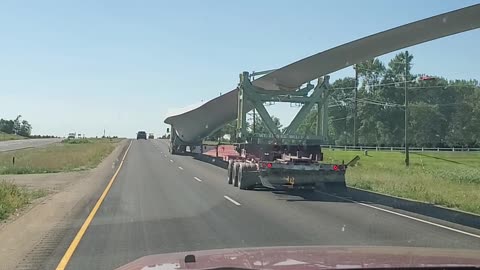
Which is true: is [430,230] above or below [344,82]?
below

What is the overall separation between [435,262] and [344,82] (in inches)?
4416

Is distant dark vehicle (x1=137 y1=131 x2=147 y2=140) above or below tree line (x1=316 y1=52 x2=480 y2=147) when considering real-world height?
below

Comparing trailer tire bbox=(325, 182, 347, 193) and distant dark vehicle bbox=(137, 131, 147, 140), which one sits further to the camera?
distant dark vehicle bbox=(137, 131, 147, 140)

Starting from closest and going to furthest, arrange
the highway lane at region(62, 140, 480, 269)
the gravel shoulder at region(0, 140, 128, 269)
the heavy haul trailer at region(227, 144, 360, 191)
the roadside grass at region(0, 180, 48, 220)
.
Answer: the gravel shoulder at region(0, 140, 128, 269) < the highway lane at region(62, 140, 480, 269) < the roadside grass at region(0, 180, 48, 220) < the heavy haul trailer at region(227, 144, 360, 191)

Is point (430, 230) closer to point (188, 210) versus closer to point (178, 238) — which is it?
point (178, 238)

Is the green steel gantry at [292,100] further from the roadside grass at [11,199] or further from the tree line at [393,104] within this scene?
the tree line at [393,104]

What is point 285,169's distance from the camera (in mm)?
20766

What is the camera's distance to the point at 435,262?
3996 millimetres

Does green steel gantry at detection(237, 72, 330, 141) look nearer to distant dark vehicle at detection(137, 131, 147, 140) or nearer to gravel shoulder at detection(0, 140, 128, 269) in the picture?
gravel shoulder at detection(0, 140, 128, 269)

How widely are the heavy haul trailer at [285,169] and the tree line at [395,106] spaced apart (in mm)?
75670

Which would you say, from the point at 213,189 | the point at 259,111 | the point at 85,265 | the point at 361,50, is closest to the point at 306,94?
the point at 259,111

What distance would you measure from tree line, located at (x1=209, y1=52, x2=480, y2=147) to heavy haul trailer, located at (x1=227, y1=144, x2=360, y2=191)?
2979 inches

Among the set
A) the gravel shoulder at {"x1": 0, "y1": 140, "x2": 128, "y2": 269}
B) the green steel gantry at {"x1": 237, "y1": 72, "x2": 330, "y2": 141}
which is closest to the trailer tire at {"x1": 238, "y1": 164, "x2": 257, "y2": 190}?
the green steel gantry at {"x1": 237, "y1": 72, "x2": 330, "y2": 141}

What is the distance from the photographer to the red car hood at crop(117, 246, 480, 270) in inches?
148
